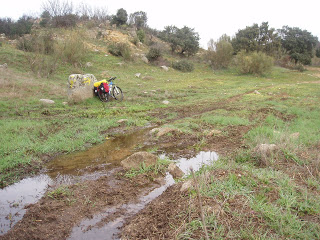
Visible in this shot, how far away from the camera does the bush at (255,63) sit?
2350cm

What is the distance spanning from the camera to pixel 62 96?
33.9 feet

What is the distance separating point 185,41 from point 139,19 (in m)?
14.4

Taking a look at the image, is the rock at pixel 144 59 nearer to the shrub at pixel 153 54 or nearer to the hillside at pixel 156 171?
the shrub at pixel 153 54

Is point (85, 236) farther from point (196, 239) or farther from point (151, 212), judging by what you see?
point (196, 239)

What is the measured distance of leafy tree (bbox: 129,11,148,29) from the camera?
134 ft

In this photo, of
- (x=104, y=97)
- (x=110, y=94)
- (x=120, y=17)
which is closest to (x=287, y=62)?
(x=120, y=17)

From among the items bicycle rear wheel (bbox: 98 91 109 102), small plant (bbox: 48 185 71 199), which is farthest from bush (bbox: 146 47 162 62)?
small plant (bbox: 48 185 71 199)

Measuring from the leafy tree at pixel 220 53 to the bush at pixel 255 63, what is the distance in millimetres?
2400

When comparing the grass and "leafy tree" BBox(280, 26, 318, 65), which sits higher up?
"leafy tree" BBox(280, 26, 318, 65)

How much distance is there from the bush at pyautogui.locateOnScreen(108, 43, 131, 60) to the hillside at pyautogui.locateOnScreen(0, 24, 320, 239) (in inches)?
570

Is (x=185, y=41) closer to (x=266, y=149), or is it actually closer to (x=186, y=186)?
(x=266, y=149)

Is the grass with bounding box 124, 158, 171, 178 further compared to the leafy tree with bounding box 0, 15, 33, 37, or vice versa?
the leafy tree with bounding box 0, 15, 33, 37

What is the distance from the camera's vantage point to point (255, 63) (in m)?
23.7

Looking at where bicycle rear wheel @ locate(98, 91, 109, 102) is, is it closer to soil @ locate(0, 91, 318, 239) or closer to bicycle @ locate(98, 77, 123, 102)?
bicycle @ locate(98, 77, 123, 102)
